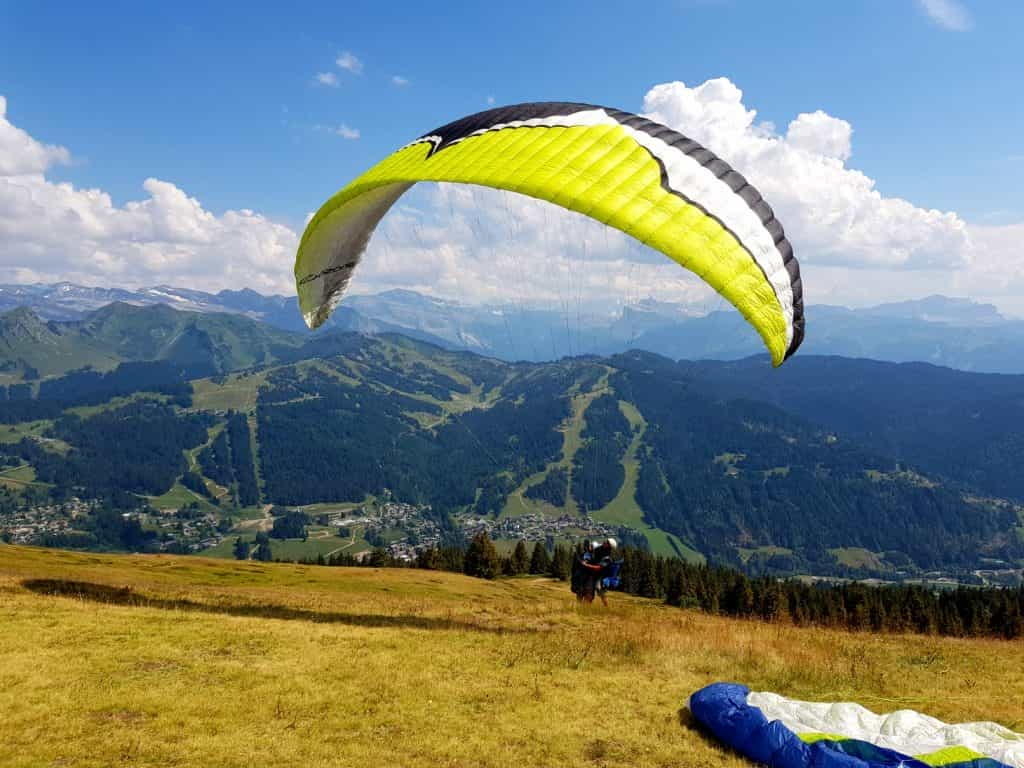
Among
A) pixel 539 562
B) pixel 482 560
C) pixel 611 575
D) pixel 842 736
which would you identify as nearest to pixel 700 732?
pixel 842 736

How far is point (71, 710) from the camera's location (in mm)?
8961

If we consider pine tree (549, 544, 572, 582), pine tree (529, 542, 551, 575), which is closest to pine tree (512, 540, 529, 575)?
pine tree (529, 542, 551, 575)

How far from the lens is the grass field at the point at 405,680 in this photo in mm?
8312

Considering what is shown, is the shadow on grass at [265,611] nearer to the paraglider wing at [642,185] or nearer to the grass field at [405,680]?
the grass field at [405,680]

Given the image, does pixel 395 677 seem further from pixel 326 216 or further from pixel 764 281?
pixel 326 216

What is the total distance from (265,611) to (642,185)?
15454 millimetres

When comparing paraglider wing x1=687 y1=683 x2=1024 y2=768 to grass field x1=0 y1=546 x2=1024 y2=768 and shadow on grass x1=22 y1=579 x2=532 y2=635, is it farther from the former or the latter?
shadow on grass x1=22 y1=579 x2=532 y2=635

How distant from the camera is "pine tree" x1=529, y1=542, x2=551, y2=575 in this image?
292ft

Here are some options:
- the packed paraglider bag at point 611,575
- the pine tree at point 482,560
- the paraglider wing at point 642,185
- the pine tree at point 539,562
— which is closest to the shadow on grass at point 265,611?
the packed paraglider bag at point 611,575

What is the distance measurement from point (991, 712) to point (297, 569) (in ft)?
147

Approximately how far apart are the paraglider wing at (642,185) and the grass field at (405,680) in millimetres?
7095

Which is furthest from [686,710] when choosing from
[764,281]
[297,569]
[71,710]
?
[297,569]

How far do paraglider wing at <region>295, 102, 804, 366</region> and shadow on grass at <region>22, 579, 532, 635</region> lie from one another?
10.3m

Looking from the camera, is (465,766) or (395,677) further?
(395,677)
